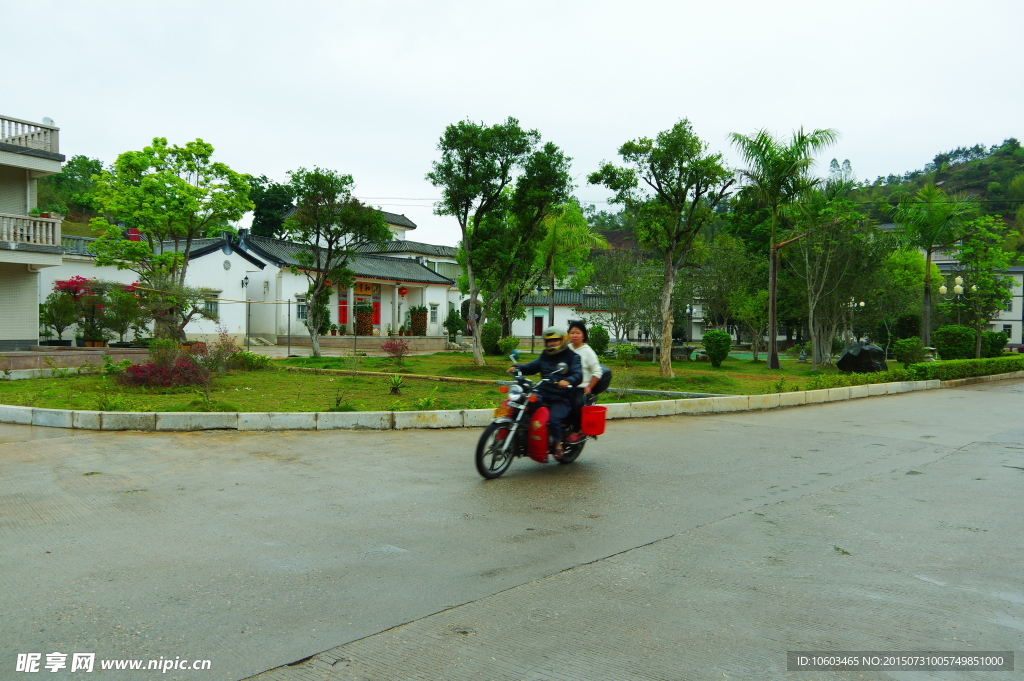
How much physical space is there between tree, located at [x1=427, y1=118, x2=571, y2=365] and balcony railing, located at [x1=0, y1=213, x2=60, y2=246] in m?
11.1

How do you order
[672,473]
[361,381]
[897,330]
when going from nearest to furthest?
[672,473] → [361,381] → [897,330]

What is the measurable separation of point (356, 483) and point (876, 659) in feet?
15.4

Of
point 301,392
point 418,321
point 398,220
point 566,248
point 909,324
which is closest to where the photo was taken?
point 301,392

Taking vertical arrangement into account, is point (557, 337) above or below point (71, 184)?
below

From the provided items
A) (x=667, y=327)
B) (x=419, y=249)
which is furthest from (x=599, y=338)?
(x=419, y=249)

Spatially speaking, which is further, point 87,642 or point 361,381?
point 361,381

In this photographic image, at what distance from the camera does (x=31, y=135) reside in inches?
830

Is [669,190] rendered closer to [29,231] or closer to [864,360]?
[864,360]

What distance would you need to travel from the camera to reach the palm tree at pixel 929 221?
27.1m

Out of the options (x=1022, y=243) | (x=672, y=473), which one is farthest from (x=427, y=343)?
(x=1022, y=243)

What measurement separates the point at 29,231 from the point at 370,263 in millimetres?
21892

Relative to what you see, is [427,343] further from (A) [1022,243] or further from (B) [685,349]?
(A) [1022,243]

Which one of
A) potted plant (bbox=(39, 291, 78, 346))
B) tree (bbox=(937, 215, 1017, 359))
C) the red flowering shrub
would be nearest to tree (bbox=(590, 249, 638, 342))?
tree (bbox=(937, 215, 1017, 359))

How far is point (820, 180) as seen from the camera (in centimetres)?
2394
